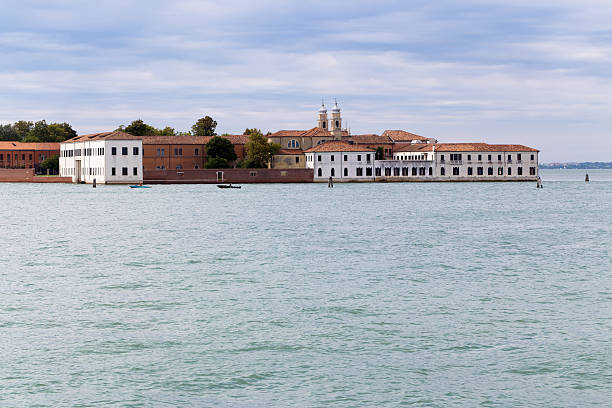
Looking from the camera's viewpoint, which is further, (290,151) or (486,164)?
(290,151)

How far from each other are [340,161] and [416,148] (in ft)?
45.5

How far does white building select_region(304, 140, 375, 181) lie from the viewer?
103 metres

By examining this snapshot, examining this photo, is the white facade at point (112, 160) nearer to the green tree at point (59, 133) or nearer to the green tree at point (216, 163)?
the green tree at point (216, 163)

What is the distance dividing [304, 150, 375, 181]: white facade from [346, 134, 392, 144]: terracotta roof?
11.4 metres

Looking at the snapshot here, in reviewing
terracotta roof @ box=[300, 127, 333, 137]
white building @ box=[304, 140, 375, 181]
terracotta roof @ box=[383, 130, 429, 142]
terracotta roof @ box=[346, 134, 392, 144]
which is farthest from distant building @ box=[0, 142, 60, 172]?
terracotta roof @ box=[383, 130, 429, 142]

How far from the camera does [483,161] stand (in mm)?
107125

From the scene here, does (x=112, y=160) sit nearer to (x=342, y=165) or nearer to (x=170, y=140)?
(x=170, y=140)

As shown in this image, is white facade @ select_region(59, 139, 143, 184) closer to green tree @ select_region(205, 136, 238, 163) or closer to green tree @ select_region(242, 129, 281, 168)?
green tree @ select_region(205, 136, 238, 163)

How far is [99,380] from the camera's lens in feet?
36.3

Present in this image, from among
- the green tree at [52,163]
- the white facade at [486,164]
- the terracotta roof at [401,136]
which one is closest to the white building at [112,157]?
the green tree at [52,163]

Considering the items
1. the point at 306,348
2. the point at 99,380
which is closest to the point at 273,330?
the point at 306,348

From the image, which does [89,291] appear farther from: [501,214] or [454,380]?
[501,214]

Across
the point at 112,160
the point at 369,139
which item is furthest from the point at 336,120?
the point at 112,160

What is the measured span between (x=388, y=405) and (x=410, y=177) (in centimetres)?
9929
